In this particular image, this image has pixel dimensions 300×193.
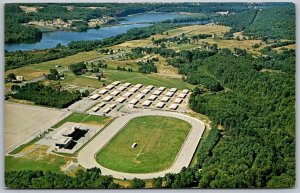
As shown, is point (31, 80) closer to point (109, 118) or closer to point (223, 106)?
point (109, 118)

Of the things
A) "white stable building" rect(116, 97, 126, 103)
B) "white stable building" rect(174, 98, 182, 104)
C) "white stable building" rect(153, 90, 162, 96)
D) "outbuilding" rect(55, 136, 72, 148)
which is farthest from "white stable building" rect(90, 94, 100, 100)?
"outbuilding" rect(55, 136, 72, 148)

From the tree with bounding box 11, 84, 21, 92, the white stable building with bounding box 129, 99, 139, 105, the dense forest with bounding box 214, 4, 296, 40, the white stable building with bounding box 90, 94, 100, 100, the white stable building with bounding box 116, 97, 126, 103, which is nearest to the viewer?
the dense forest with bounding box 214, 4, 296, 40

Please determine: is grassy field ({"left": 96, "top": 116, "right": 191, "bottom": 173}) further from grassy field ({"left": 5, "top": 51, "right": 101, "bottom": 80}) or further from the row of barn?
grassy field ({"left": 5, "top": 51, "right": 101, "bottom": 80})

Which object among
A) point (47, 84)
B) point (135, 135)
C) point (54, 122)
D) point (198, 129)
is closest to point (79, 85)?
point (47, 84)

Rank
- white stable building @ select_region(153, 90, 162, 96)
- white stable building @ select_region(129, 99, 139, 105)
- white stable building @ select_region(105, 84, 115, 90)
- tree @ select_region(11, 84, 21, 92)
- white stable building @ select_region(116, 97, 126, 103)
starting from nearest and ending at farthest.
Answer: tree @ select_region(11, 84, 21, 92) → white stable building @ select_region(129, 99, 139, 105) → white stable building @ select_region(116, 97, 126, 103) → white stable building @ select_region(153, 90, 162, 96) → white stable building @ select_region(105, 84, 115, 90)

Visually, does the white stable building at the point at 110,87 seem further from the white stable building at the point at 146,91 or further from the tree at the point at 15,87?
the tree at the point at 15,87

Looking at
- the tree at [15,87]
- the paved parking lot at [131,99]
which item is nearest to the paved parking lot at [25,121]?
the tree at [15,87]

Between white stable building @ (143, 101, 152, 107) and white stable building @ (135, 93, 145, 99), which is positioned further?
white stable building @ (135, 93, 145, 99)
